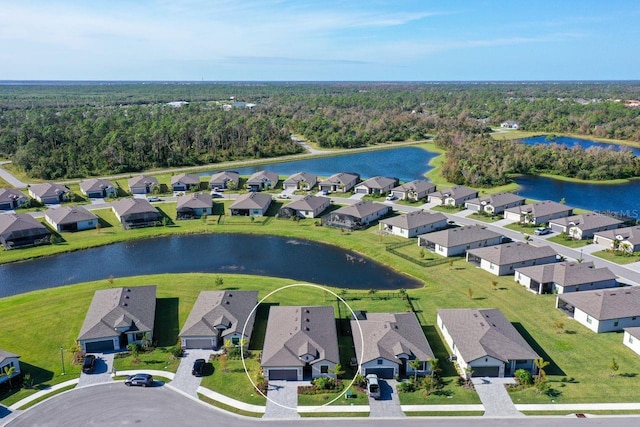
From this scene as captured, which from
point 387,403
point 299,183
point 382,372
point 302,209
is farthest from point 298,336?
point 299,183

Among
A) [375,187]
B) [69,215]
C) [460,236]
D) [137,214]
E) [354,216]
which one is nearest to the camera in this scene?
[460,236]

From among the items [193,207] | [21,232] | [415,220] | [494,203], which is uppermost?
[494,203]

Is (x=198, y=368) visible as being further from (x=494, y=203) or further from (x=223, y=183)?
(x=223, y=183)

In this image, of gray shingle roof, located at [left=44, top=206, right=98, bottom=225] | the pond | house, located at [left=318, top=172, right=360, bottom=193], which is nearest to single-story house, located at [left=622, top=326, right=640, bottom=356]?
the pond

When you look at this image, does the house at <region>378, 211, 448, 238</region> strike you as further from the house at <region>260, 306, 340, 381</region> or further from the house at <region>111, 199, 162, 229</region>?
the house at <region>111, 199, 162, 229</region>

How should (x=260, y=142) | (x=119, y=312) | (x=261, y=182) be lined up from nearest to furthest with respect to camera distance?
(x=119, y=312), (x=261, y=182), (x=260, y=142)

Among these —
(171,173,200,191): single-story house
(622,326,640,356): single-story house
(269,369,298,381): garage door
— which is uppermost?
(171,173,200,191): single-story house
